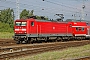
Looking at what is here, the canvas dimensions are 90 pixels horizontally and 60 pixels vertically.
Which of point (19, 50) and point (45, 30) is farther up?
point (45, 30)

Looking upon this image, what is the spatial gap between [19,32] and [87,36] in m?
16.5

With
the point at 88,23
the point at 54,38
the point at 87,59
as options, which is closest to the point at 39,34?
the point at 54,38

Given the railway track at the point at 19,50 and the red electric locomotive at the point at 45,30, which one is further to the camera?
the red electric locomotive at the point at 45,30

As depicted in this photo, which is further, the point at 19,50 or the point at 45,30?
the point at 45,30

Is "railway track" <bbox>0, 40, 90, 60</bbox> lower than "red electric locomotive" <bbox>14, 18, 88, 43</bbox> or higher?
lower

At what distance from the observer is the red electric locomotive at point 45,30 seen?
29406 mm

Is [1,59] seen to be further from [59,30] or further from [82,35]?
[82,35]

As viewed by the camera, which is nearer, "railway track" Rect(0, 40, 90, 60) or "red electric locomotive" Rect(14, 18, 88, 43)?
"railway track" Rect(0, 40, 90, 60)

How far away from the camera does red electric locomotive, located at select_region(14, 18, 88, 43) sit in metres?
29.4

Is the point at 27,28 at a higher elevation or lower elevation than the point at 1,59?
higher

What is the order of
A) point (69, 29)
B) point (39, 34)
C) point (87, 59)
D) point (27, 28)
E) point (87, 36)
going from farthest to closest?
1. point (87, 36)
2. point (69, 29)
3. point (39, 34)
4. point (27, 28)
5. point (87, 59)

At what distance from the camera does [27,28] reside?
29344 mm

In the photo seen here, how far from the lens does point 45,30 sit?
32.9 metres

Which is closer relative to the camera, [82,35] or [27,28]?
[27,28]
